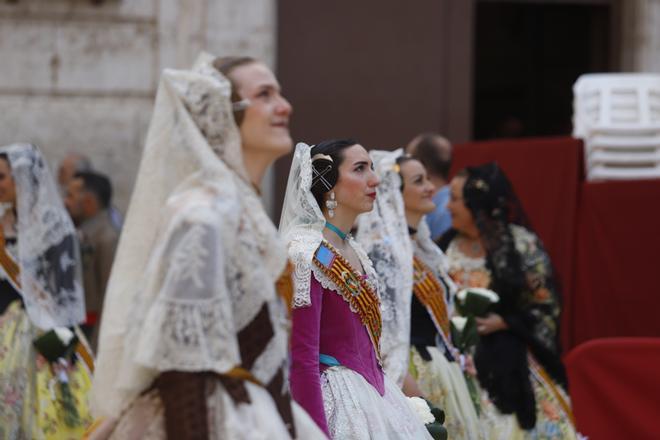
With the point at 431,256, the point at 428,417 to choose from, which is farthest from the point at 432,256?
the point at 428,417

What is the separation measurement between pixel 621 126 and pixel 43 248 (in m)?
3.66

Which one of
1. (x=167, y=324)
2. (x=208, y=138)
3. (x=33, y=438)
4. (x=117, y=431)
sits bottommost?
(x=33, y=438)

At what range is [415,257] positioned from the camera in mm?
6445

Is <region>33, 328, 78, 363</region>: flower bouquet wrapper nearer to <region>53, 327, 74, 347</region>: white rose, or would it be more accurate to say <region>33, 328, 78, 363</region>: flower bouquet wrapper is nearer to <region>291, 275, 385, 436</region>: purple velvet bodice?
<region>53, 327, 74, 347</region>: white rose

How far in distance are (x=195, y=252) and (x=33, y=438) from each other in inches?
154

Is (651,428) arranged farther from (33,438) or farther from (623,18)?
(623,18)

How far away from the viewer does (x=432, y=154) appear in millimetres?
8445

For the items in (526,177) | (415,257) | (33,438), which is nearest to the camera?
(415,257)

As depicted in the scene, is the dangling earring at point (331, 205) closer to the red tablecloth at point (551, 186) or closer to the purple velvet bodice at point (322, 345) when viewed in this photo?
the purple velvet bodice at point (322, 345)

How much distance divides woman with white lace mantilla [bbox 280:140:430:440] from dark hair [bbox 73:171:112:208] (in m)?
4.49

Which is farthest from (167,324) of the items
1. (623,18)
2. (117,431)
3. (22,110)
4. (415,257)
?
(623,18)

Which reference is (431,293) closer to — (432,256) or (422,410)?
(432,256)

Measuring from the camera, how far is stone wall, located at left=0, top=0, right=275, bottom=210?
10.3 meters

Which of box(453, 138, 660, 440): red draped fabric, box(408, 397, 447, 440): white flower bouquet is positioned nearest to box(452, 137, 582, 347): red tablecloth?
box(453, 138, 660, 440): red draped fabric
